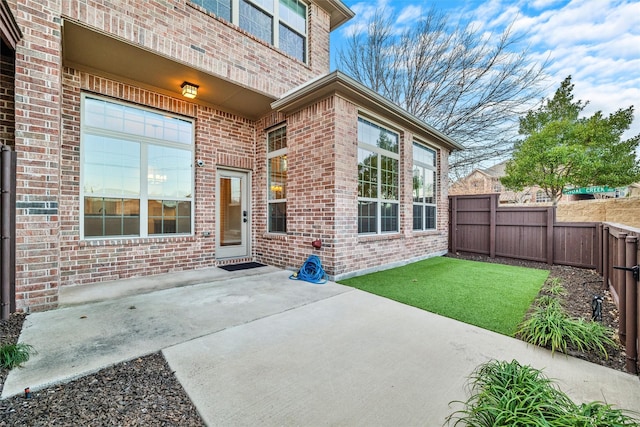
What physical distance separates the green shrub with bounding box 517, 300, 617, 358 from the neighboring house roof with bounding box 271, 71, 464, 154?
4193 millimetres

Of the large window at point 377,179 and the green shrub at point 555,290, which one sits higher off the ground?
the large window at point 377,179

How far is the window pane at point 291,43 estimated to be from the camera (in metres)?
6.15

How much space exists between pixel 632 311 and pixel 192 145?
669cm

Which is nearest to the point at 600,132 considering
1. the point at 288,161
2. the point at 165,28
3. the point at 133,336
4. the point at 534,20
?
the point at 534,20

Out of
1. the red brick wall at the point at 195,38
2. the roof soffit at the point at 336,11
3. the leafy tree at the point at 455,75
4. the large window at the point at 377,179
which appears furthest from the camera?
the leafy tree at the point at 455,75

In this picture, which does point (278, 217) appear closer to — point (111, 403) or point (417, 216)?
point (417, 216)

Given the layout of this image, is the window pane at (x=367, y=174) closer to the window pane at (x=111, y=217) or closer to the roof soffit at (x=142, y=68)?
the roof soffit at (x=142, y=68)

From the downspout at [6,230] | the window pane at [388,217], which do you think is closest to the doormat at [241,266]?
the window pane at [388,217]

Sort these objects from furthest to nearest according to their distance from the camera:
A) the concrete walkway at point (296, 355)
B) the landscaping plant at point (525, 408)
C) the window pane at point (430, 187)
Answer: the window pane at point (430, 187) → the concrete walkway at point (296, 355) → the landscaping plant at point (525, 408)

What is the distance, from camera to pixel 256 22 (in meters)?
5.68

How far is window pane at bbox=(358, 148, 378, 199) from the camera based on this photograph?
5.56 m

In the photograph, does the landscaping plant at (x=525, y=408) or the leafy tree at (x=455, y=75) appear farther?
the leafy tree at (x=455, y=75)

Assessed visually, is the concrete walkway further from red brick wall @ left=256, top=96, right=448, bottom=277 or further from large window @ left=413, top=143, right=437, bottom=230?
large window @ left=413, top=143, right=437, bottom=230

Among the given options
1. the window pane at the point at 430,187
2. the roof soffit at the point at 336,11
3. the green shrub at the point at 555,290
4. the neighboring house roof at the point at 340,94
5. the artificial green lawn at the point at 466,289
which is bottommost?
the artificial green lawn at the point at 466,289
